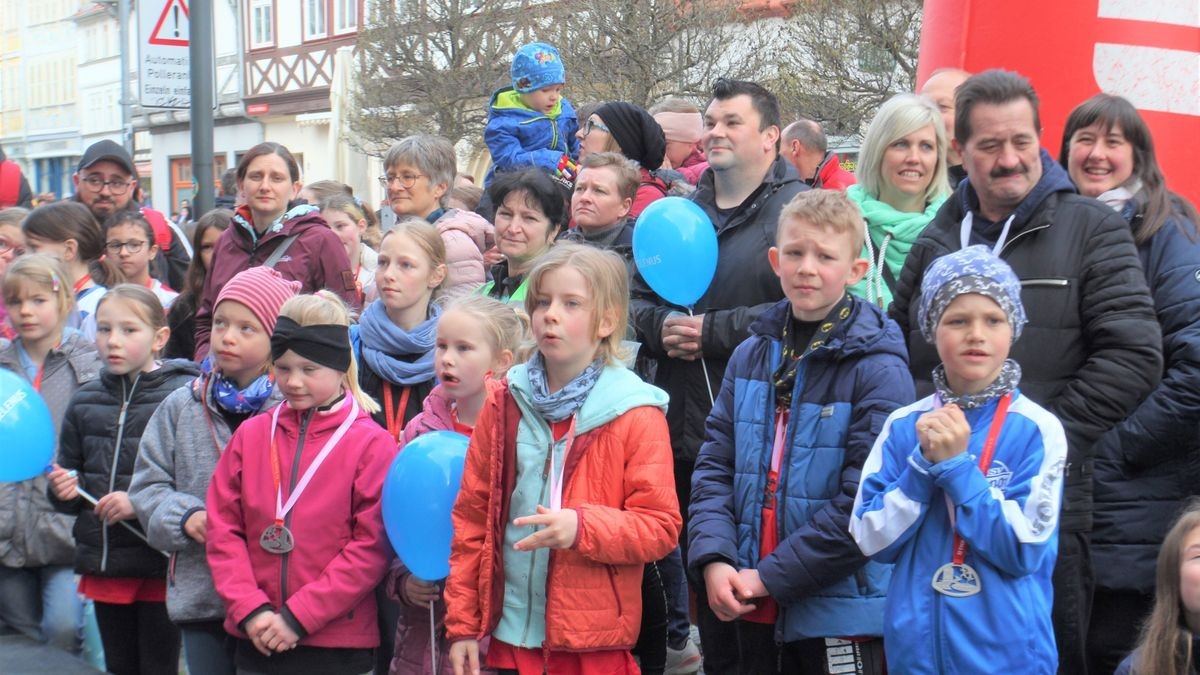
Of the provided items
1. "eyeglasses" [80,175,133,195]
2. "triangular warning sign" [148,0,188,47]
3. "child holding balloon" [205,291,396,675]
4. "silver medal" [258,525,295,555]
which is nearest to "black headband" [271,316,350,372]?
"child holding balloon" [205,291,396,675]

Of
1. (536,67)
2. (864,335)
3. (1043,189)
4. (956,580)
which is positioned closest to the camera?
(956,580)

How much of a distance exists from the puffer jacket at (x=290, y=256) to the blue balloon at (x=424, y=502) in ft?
7.38

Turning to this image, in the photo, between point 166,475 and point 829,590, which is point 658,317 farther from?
point 166,475

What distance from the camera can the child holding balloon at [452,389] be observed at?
14.5 feet

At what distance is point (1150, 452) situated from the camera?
4.02 m

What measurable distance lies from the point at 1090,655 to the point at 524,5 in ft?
66.8

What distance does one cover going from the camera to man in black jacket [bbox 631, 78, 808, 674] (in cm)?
486

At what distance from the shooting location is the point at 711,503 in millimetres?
3932

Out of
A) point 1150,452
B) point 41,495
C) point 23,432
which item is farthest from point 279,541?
point 1150,452

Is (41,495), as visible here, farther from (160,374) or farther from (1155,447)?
(1155,447)

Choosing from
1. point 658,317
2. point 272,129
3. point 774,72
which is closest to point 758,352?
point 658,317

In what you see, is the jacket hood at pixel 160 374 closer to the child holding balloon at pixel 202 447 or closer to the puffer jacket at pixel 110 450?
the puffer jacket at pixel 110 450

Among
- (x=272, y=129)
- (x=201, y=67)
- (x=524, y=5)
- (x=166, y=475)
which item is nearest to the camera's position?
(x=166, y=475)

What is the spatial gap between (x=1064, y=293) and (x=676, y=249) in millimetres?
1458
